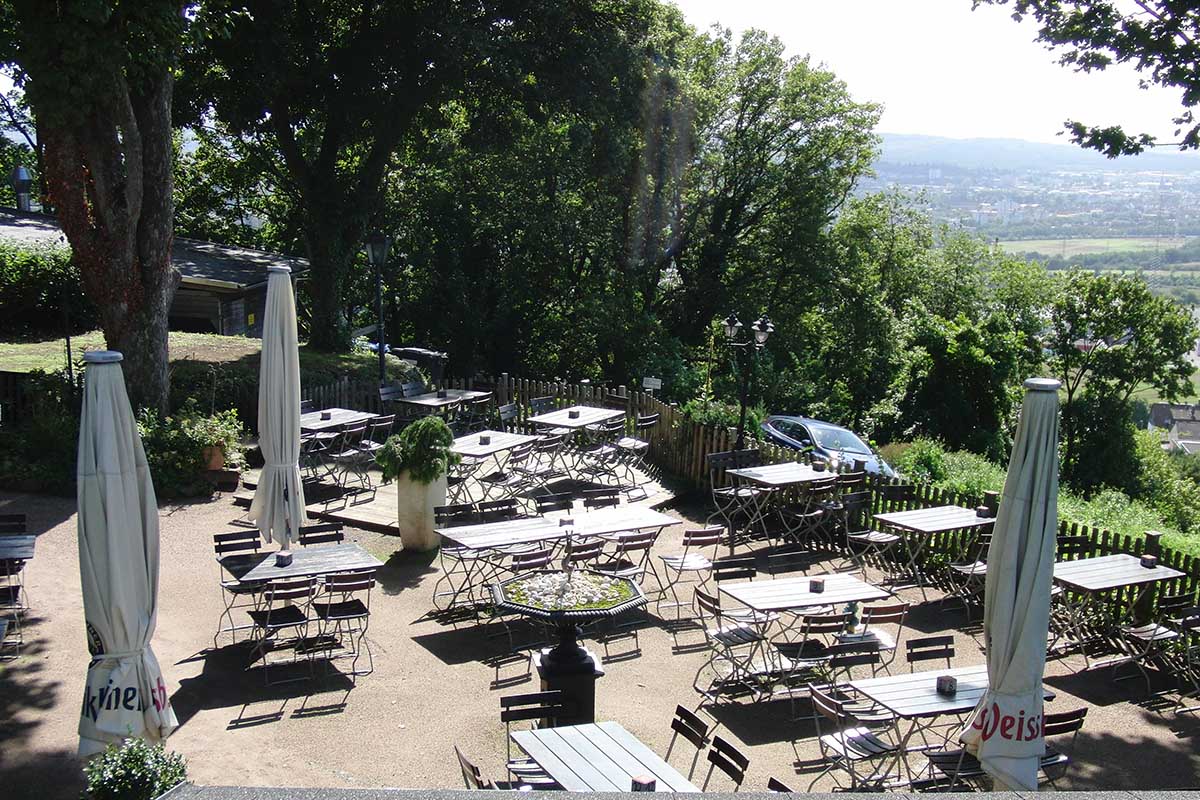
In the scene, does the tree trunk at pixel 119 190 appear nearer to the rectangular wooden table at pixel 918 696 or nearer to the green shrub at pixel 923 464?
the green shrub at pixel 923 464

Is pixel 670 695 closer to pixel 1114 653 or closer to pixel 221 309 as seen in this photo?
pixel 1114 653

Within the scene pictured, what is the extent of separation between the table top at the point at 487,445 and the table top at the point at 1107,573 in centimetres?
734

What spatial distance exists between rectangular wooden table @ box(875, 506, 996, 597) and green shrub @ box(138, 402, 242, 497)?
9517 millimetres

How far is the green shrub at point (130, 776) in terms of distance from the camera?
561cm

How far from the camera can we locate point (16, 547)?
31.8 ft

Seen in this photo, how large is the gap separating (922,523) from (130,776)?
9.06 metres

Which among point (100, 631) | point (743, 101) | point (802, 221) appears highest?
point (743, 101)

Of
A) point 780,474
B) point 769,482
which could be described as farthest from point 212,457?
point 780,474

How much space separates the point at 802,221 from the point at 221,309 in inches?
657

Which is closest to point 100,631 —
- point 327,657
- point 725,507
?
point 327,657

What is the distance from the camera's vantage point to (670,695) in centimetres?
923

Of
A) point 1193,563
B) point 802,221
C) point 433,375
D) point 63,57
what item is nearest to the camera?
point 1193,563

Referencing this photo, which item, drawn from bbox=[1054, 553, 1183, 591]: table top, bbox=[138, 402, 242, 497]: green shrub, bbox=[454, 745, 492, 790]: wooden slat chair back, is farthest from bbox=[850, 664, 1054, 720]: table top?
bbox=[138, 402, 242, 497]: green shrub

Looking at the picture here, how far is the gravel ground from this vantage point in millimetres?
7543
